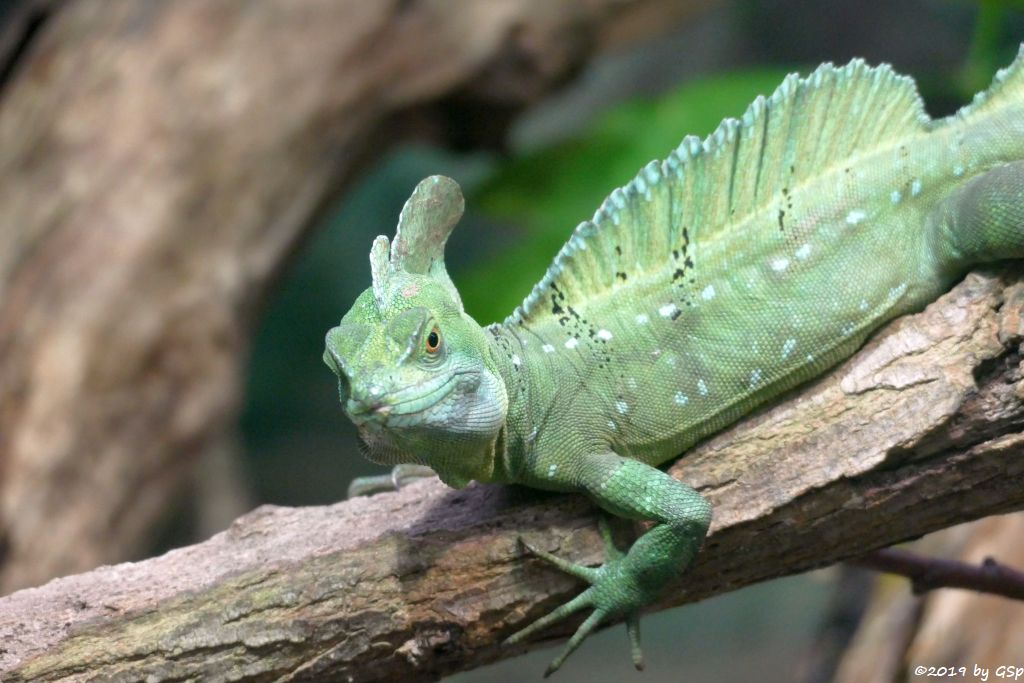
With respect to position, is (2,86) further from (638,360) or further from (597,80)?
(597,80)

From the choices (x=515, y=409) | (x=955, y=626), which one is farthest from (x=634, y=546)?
(x=955, y=626)

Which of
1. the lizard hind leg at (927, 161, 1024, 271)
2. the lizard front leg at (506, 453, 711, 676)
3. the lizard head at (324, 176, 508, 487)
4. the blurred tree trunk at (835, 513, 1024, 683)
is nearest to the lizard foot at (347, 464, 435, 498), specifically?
the lizard head at (324, 176, 508, 487)

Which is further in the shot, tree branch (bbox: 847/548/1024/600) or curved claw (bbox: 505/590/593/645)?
tree branch (bbox: 847/548/1024/600)

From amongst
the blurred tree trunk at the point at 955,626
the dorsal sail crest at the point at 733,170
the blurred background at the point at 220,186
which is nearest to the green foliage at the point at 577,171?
the blurred background at the point at 220,186

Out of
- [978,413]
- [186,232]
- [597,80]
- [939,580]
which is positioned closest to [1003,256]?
[978,413]

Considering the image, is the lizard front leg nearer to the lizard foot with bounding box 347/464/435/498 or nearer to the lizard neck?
the lizard neck

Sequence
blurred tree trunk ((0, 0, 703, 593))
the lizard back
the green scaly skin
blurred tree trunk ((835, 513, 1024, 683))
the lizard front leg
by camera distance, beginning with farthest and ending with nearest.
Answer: blurred tree trunk ((0, 0, 703, 593)) → blurred tree trunk ((835, 513, 1024, 683)) → the lizard back → the green scaly skin → the lizard front leg

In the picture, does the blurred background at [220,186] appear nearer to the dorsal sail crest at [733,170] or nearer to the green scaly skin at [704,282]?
the green scaly skin at [704,282]
